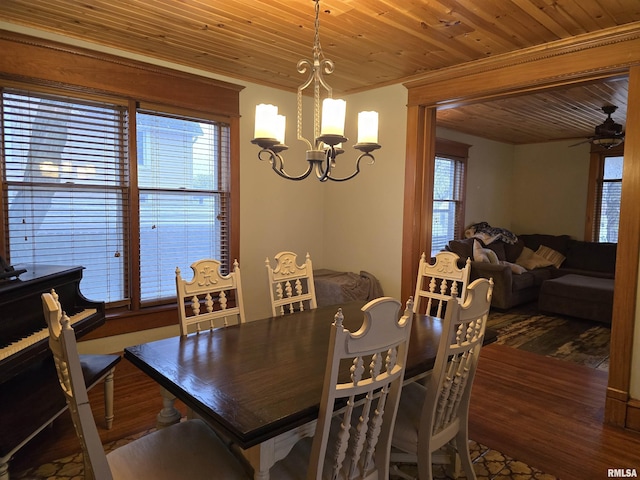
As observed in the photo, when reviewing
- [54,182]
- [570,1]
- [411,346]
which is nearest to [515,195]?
[570,1]

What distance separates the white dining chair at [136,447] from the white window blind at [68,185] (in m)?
1.93

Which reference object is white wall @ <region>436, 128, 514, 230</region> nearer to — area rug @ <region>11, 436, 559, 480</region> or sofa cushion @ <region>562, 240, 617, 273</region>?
sofa cushion @ <region>562, 240, 617, 273</region>

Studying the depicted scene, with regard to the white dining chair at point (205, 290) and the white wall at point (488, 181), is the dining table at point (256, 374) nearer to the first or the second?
the white dining chair at point (205, 290)

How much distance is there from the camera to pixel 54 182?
2957 millimetres

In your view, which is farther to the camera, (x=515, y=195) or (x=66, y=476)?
(x=515, y=195)

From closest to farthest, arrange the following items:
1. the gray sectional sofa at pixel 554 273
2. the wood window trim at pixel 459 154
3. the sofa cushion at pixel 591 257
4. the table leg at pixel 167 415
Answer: the table leg at pixel 167 415
the gray sectional sofa at pixel 554 273
the wood window trim at pixel 459 154
the sofa cushion at pixel 591 257

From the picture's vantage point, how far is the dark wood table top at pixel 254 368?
1.32 metres

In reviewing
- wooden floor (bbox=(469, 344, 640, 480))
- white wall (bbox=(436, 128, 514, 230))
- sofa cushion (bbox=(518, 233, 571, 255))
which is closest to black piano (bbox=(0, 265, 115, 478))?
wooden floor (bbox=(469, 344, 640, 480))

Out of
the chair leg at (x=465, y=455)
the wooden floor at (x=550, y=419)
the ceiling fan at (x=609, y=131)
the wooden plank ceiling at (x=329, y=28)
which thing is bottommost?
the wooden floor at (x=550, y=419)

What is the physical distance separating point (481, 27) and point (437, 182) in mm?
3534

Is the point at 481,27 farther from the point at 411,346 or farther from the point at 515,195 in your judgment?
the point at 515,195

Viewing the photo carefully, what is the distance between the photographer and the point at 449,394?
5.87ft

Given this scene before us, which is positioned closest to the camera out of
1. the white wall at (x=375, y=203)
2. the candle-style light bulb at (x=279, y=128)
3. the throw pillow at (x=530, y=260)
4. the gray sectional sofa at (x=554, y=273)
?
the candle-style light bulb at (x=279, y=128)

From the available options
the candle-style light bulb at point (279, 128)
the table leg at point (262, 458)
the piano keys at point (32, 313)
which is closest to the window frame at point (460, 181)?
the candle-style light bulb at point (279, 128)
